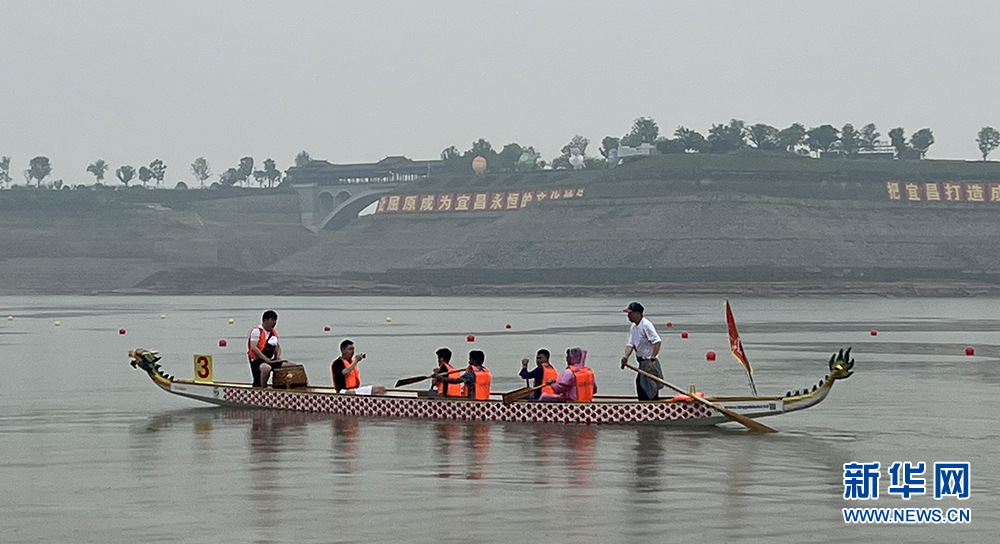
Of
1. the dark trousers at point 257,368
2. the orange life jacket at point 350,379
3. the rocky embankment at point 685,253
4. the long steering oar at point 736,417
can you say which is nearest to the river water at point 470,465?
the long steering oar at point 736,417

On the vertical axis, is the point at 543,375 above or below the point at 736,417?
above

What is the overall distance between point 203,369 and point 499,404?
7.83 m

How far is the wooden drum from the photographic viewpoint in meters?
32.0

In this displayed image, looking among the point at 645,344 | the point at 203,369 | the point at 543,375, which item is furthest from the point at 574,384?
the point at 203,369

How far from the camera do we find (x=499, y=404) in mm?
29578

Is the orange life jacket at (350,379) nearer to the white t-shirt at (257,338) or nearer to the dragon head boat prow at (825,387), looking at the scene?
the white t-shirt at (257,338)

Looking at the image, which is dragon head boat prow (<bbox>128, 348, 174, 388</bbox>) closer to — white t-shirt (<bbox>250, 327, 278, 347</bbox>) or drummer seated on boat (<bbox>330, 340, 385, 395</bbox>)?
white t-shirt (<bbox>250, 327, 278, 347</bbox>)

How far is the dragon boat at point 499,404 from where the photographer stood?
27.6 meters

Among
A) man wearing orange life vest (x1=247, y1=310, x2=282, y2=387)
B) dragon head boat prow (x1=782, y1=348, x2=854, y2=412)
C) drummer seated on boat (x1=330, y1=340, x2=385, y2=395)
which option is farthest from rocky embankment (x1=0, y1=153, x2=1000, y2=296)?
dragon head boat prow (x1=782, y1=348, x2=854, y2=412)

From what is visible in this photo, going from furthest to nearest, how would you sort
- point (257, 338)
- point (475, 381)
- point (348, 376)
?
point (257, 338), point (348, 376), point (475, 381)

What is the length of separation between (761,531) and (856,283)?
5569 inches

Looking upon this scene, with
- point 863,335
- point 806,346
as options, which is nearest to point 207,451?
point 806,346

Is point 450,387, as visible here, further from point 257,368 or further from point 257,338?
point 257,368

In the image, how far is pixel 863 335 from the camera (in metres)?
67.2
